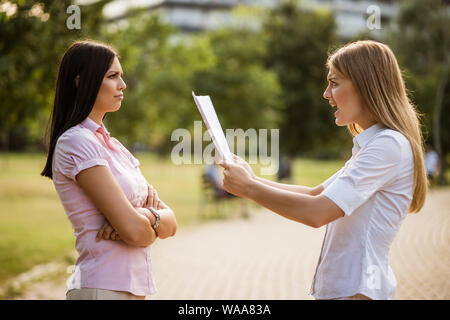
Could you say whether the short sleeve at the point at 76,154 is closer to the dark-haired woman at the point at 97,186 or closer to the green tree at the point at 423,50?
the dark-haired woman at the point at 97,186

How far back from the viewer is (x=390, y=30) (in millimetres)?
24297

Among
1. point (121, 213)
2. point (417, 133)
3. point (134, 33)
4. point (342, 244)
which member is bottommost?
point (342, 244)

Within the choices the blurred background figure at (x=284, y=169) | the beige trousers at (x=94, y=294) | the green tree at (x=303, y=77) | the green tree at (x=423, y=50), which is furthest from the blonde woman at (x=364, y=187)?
the blurred background figure at (x=284, y=169)

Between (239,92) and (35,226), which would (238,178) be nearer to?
(35,226)

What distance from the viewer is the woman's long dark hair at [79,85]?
90.0 inches

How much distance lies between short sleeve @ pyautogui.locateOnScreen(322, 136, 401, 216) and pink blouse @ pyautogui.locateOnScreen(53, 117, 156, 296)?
96 cm

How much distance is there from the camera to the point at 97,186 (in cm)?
212

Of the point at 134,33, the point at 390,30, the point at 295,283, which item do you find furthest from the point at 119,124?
the point at 390,30

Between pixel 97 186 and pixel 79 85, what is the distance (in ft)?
1.65

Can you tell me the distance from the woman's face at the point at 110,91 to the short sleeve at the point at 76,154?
0.74 feet

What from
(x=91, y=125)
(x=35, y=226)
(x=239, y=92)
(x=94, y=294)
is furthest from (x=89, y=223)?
(x=239, y=92)
